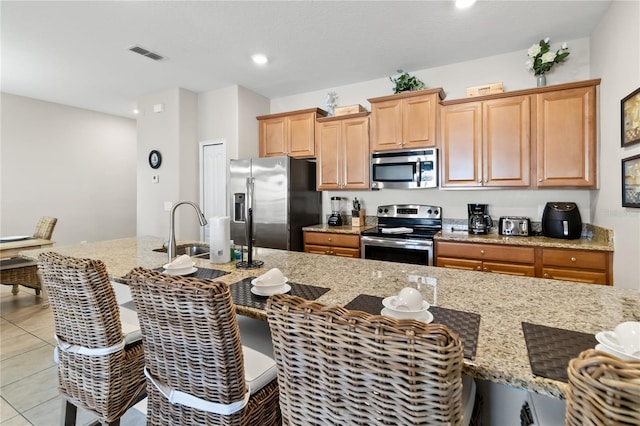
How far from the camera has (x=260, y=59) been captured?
3332 millimetres

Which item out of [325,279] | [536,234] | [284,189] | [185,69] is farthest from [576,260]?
[185,69]

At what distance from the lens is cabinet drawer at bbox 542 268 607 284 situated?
242cm

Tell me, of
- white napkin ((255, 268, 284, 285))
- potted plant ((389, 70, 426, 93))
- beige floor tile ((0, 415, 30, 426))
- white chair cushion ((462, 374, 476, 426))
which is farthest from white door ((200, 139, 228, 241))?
white chair cushion ((462, 374, 476, 426))

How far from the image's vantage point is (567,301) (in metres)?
1.21

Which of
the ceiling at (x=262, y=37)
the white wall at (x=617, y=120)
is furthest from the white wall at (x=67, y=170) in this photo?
the white wall at (x=617, y=120)

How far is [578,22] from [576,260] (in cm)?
200

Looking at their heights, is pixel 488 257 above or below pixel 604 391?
below

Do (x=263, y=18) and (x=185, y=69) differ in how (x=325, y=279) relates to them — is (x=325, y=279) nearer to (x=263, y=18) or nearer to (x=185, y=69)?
(x=263, y=18)

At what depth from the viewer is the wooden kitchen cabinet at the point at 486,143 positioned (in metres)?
2.93

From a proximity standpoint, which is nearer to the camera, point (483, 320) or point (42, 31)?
point (483, 320)

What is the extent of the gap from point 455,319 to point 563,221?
2.41m

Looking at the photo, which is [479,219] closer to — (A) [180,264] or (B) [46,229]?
(A) [180,264]

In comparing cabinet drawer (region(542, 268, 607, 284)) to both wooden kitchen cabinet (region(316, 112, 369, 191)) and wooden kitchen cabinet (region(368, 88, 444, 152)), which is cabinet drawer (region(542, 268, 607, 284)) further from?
wooden kitchen cabinet (region(316, 112, 369, 191))

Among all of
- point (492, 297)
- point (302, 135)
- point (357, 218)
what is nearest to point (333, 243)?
point (357, 218)
